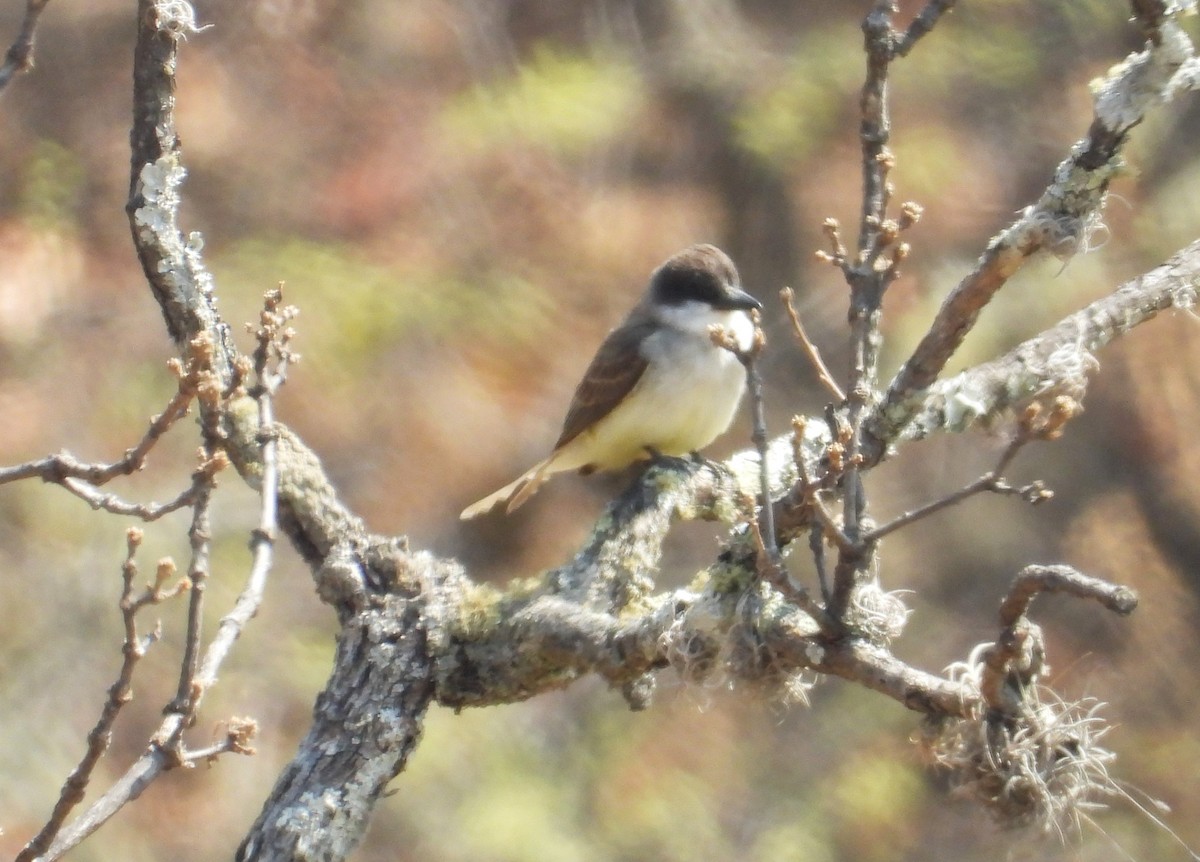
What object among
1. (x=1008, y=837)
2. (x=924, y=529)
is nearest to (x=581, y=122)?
(x=924, y=529)

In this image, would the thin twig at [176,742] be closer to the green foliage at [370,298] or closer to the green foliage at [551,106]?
the green foliage at [370,298]

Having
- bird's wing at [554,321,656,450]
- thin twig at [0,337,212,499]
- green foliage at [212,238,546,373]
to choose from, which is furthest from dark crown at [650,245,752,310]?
thin twig at [0,337,212,499]

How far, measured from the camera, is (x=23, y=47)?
5.46ft

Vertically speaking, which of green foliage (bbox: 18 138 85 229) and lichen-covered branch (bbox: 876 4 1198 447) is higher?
green foliage (bbox: 18 138 85 229)

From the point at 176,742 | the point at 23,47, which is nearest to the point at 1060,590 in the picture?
the point at 176,742

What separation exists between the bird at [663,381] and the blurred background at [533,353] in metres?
1.04

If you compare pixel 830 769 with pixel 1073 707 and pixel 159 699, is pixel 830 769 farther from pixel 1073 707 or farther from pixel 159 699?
pixel 1073 707

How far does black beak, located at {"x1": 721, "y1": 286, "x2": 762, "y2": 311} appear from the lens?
3768 millimetres

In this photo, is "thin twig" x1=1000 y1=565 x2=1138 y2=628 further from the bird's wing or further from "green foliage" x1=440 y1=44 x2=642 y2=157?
"green foliage" x1=440 y1=44 x2=642 y2=157

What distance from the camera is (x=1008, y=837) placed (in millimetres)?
1979

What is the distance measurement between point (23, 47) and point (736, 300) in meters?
2.34

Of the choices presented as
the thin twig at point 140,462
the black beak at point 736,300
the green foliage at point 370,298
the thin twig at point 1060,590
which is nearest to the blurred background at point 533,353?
the green foliage at point 370,298

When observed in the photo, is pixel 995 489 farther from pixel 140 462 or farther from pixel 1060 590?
pixel 140 462

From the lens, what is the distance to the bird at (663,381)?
12.1ft
